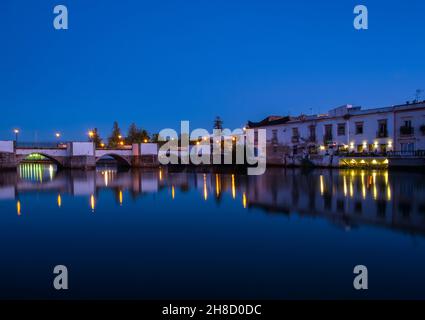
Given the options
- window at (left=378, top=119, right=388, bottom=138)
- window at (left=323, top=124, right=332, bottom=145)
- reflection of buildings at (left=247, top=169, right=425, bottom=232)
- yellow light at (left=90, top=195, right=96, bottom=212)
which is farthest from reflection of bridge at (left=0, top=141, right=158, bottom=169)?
reflection of buildings at (left=247, top=169, right=425, bottom=232)

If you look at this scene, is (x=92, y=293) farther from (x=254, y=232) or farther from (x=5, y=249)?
(x=254, y=232)

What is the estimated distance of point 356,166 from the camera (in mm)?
33688

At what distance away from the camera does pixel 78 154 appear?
41.9 metres

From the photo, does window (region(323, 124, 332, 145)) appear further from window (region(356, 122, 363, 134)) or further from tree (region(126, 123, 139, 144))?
tree (region(126, 123, 139, 144))

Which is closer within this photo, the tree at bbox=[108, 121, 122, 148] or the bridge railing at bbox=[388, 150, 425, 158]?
the bridge railing at bbox=[388, 150, 425, 158]

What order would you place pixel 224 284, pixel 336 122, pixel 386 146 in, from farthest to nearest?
1. pixel 336 122
2. pixel 386 146
3. pixel 224 284

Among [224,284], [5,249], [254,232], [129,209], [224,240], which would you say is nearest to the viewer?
[224,284]

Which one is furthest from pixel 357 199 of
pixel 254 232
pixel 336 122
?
pixel 336 122

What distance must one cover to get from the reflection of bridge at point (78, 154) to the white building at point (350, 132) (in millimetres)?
15993

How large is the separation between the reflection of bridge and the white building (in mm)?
15993

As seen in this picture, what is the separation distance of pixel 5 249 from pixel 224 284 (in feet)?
18.3

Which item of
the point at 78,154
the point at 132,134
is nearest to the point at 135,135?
the point at 132,134

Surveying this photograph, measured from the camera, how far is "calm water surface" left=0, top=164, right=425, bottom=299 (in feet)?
18.9

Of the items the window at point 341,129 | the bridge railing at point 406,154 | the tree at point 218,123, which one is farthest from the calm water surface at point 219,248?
the tree at point 218,123
